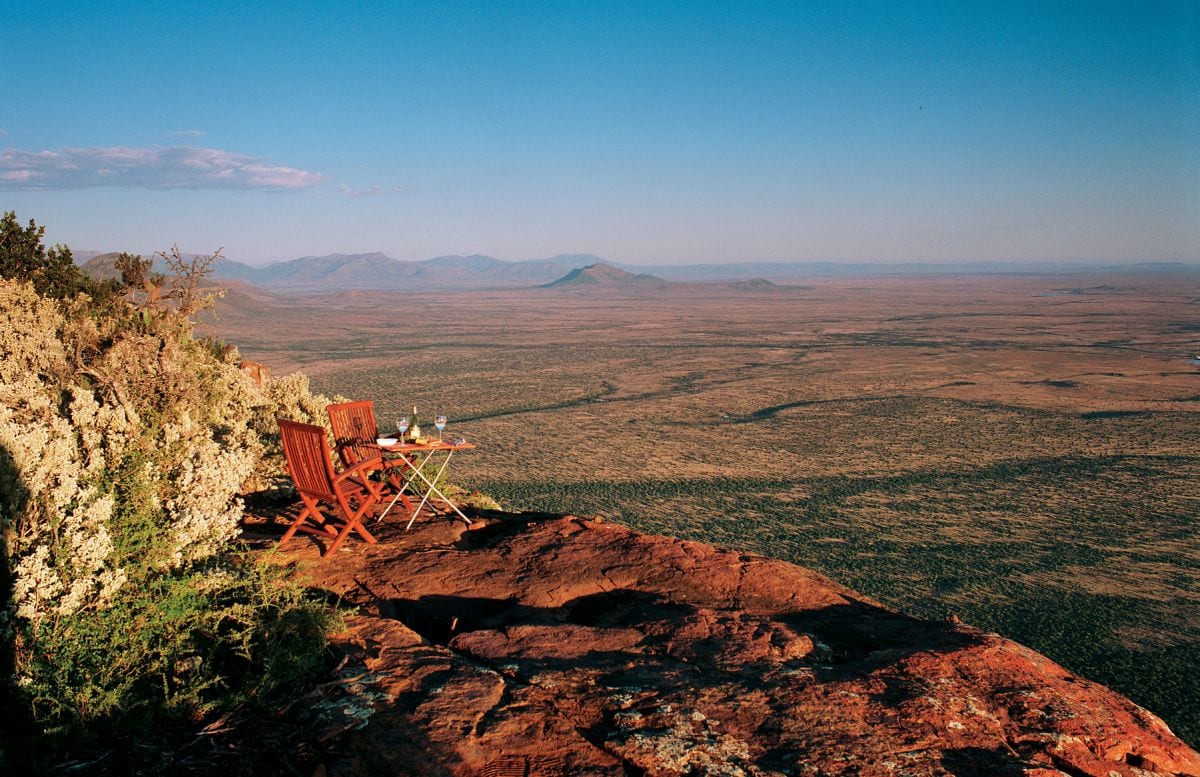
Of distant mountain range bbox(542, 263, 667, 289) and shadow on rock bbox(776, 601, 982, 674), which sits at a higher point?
distant mountain range bbox(542, 263, 667, 289)

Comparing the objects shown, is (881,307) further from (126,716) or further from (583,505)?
(126,716)

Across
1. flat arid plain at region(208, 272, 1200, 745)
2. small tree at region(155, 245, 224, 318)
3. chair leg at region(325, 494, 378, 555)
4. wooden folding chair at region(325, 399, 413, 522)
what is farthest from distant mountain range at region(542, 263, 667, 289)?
chair leg at region(325, 494, 378, 555)

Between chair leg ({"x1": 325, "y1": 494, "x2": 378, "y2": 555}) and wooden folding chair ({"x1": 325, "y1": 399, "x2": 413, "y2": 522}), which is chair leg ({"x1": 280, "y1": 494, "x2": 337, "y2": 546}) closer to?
chair leg ({"x1": 325, "y1": 494, "x2": 378, "y2": 555})

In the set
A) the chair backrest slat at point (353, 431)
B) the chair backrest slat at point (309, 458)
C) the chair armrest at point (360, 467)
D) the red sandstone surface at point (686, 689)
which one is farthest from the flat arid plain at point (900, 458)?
the chair backrest slat at point (309, 458)

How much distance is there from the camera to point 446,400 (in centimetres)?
2603

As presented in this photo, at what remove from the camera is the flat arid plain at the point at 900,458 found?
9.54 meters

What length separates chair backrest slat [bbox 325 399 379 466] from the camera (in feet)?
23.6

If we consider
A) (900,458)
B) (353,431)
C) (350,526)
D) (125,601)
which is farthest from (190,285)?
(900,458)

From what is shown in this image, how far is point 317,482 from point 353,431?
136cm

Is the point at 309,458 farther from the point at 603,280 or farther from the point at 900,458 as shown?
the point at 603,280

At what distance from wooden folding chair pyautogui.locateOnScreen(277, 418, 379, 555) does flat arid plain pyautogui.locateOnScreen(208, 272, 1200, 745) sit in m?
6.53

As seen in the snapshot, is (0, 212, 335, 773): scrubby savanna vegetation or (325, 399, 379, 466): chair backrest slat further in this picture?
(325, 399, 379, 466): chair backrest slat

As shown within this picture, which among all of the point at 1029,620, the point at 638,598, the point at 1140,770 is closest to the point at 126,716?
the point at 638,598

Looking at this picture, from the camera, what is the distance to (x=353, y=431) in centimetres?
748
